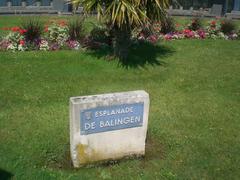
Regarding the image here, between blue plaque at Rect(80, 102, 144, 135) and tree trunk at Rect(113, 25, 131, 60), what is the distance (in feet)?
16.9

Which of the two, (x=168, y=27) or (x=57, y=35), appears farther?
(x=168, y=27)

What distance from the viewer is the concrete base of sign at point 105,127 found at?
19.8 feet

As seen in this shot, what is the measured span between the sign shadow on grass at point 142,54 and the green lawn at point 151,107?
1.3 inches

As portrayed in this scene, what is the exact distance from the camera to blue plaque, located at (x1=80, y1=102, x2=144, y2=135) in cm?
607

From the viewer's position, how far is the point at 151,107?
873 cm

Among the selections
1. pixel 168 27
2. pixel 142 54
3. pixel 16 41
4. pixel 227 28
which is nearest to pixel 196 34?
pixel 168 27

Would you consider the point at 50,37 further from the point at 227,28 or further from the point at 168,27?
the point at 227,28

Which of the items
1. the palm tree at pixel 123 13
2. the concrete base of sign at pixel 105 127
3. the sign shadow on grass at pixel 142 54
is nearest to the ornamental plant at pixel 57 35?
the sign shadow on grass at pixel 142 54

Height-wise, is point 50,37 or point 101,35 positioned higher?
point 101,35

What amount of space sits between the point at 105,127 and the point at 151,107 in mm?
2684

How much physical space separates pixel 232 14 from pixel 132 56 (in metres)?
12.3

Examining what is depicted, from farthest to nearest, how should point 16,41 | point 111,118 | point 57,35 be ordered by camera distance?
1. point 57,35
2. point 16,41
3. point 111,118

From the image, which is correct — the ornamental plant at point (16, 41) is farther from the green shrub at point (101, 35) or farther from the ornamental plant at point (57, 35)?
the green shrub at point (101, 35)

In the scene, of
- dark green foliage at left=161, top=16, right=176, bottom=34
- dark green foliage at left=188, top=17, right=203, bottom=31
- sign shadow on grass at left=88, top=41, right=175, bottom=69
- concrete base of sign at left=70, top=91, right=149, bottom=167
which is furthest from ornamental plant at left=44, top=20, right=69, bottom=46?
concrete base of sign at left=70, top=91, right=149, bottom=167
